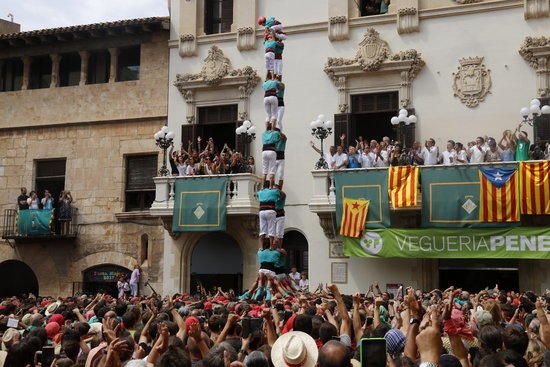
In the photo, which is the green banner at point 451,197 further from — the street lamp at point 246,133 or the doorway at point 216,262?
the doorway at point 216,262

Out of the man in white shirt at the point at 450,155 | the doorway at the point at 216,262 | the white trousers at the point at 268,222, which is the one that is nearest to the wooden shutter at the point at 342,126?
the man in white shirt at the point at 450,155

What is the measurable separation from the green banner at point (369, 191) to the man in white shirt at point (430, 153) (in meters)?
1.28

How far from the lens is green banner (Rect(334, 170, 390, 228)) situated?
21328 millimetres

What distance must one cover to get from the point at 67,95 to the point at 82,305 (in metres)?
15.6

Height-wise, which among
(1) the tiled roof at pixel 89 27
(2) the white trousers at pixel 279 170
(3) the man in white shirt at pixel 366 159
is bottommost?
(2) the white trousers at pixel 279 170

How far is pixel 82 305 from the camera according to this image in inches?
542

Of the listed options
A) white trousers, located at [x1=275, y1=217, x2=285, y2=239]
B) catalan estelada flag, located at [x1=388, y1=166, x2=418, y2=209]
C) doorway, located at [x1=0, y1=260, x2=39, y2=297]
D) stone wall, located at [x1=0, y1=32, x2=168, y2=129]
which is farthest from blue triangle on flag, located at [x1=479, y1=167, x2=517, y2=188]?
doorway, located at [x1=0, y1=260, x2=39, y2=297]

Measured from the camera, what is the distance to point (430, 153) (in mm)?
21391

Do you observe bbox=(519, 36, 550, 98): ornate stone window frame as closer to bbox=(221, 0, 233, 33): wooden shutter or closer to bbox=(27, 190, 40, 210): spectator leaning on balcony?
bbox=(221, 0, 233, 33): wooden shutter

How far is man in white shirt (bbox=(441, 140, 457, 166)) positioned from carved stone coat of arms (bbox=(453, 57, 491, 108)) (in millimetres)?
1894

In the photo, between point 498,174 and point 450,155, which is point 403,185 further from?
A: point 498,174

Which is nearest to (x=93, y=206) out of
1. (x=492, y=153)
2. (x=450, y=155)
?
(x=450, y=155)

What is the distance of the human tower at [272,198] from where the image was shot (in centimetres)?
1667

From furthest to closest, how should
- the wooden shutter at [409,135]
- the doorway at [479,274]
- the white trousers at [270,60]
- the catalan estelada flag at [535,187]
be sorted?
the wooden shutter at [409,135], the doorway at [479,274], the catalan estelada flag at [535,187], the white trousers at [270,60]
